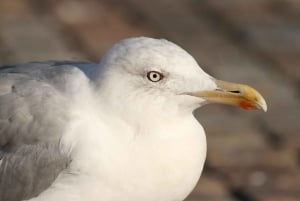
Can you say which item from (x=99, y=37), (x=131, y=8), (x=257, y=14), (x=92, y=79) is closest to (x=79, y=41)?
(x=99, y=37)

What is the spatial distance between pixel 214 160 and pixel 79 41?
210cm

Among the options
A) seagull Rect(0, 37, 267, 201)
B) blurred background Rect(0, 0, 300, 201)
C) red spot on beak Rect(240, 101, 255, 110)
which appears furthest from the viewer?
blurred background Rect(0, 0, 300, 201)

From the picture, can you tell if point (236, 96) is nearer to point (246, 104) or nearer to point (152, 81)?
point (246, 104)

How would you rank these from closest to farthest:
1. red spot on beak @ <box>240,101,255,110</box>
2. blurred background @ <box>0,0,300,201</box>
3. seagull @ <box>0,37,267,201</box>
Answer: seagull @ <box>0,37,267,201</box> → red spot on beak @ <box>240,101,255,110</box> → blurred background @ <box>0,0,300,201</box>

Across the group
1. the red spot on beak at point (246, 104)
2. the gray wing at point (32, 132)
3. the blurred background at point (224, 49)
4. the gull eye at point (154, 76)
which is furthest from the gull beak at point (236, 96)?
the blurred background at point (224, 49)

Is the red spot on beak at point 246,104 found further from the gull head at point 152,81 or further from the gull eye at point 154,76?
the gull eye at point 154,76

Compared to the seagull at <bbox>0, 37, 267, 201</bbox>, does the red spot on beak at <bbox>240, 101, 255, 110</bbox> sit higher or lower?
higher

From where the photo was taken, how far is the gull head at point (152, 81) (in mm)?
3543

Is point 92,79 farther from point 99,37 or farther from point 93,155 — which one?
point 99,37

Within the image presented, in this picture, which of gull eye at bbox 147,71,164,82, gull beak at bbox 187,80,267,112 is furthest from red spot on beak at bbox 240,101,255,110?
gull eye at bbox 147,71,164,82

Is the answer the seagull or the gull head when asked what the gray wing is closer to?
the seagull

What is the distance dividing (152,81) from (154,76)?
2 cm

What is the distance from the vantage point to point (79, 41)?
7.60 m

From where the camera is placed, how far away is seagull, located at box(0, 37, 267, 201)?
3510 millimetres
